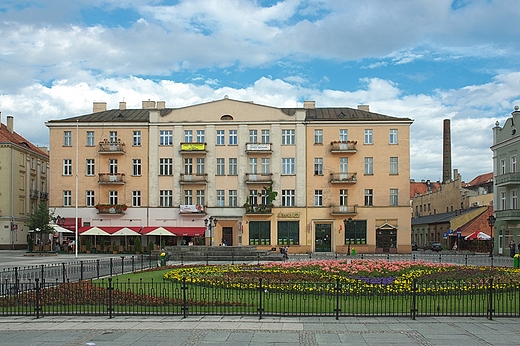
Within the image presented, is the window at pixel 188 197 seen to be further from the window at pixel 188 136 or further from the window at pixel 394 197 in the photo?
the window at pixel 394 197

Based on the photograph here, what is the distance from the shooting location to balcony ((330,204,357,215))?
62.2 m

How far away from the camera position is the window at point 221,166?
64.2 meters

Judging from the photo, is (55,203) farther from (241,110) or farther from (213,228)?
(241,110)

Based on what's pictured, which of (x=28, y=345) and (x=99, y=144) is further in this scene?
(x=99, y=144)

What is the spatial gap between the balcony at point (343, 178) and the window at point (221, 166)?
11020 mm

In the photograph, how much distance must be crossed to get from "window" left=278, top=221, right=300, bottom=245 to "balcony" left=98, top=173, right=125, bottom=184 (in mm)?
16855

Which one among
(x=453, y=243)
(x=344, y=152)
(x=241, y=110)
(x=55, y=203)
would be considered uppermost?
(x=241, y=110)

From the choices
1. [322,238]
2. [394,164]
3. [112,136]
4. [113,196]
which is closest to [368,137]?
[394,164]

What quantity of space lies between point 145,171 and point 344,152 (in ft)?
67.4

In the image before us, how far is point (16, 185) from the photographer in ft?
236

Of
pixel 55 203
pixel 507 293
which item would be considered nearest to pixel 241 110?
pixel 55 203

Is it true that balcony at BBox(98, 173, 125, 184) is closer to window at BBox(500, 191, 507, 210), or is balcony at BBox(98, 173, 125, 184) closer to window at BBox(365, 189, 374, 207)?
window at BBox(365, 189, 374, 207)

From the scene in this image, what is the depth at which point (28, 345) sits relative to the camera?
1362cm

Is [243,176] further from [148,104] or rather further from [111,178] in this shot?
[148,104]
